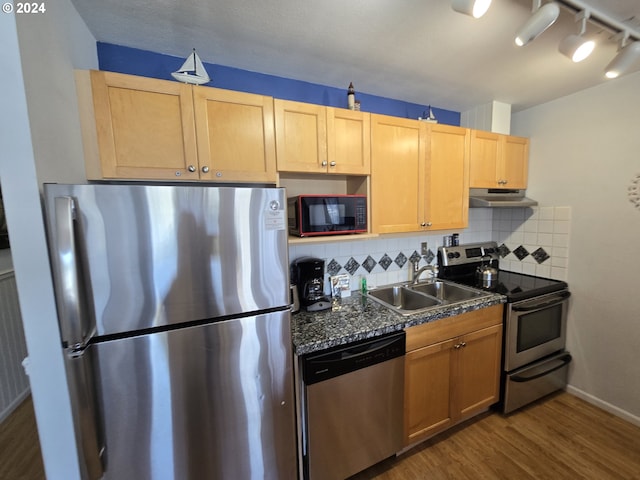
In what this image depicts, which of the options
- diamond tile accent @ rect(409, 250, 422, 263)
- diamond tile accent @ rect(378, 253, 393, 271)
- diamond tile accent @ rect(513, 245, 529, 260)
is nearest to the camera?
diamond tile accent @ rect(378, 253, 393, 271)

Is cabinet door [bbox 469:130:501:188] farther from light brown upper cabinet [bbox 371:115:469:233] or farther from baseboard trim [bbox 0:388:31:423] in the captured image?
baseboard trim [bbox 0:388:31:423]

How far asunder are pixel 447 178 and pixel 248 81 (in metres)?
1.57

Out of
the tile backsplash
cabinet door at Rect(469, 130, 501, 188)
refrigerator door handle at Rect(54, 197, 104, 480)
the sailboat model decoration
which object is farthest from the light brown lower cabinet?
the sailboat model decoration

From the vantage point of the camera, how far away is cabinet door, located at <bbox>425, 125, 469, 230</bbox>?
1931mm

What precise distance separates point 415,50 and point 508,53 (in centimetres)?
55

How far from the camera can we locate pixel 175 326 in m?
1.01

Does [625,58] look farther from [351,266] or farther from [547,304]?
[351,266]

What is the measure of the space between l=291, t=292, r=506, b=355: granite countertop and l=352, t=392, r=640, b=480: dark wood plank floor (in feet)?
2.97

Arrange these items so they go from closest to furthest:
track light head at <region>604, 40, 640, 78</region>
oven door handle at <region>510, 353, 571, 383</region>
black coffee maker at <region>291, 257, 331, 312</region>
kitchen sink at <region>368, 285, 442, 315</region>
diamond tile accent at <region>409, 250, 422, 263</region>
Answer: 1. track light head at <region>604, 40, 640, 78</region>
2. black coffee maker at <region>291, 257, 331, 312</region>
3. oven door handle at <region>510, 353, 571, 383</region>
4. kitchen sink at <region>368, 285, 442, 315</region>
5. diamond tile accent at <region>409, 250, 422, 263</region>

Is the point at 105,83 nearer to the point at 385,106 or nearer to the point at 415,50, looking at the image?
the point at 415,50

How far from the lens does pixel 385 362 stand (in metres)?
1.47

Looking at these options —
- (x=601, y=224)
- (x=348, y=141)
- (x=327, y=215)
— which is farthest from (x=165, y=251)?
(x=601, y=224)

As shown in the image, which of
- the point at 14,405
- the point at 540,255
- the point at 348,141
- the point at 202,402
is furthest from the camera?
the point at 540,255

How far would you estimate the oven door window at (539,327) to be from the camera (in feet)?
6.45
